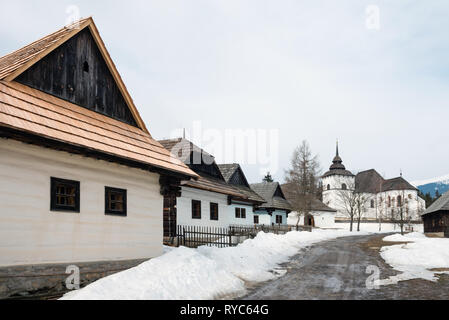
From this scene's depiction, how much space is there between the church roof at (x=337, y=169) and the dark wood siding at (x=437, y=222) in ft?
93.9

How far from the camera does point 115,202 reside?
34.5ft

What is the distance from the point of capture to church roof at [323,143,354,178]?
77625 mm

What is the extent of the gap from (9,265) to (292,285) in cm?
660

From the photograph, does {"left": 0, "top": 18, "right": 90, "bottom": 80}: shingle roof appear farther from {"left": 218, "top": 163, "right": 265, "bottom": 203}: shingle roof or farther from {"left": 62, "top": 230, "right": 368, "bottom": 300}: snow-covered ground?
{"left": 218, "top": 163, "right": 265, "bottom": 203}: shingle roof

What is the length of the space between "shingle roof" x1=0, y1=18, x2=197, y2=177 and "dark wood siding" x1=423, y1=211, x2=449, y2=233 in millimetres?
37514

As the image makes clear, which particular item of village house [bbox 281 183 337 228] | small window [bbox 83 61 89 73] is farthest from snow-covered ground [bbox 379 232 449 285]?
village house [bbox 281 183 337 228]

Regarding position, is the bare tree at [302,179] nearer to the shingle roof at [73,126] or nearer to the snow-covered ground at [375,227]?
the snow-covered ground at [375,227]

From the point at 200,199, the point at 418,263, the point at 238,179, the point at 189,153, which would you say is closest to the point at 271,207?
the point at 238,179

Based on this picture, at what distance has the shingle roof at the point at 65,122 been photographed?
25.8 feet

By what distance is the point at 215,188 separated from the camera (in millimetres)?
21922

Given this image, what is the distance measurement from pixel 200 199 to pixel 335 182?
61413 millimetres

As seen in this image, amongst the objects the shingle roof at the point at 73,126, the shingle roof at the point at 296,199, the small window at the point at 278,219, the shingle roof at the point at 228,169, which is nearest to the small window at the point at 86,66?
the shingle roof at the point at 73,126

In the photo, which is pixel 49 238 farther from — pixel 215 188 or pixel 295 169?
pixel 295 169
